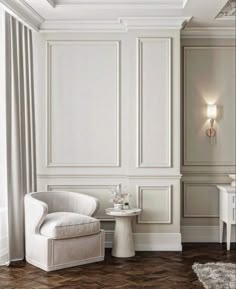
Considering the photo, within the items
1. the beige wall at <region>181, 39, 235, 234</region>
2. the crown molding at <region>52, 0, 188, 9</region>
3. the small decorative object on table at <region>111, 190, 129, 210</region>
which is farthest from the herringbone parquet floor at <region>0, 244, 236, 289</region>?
the crown molding at <region>52, 0, 188, 9</region>

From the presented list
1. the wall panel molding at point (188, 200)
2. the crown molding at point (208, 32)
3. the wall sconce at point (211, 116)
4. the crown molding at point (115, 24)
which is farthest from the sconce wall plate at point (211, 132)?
the crown molding at point (115, 24)

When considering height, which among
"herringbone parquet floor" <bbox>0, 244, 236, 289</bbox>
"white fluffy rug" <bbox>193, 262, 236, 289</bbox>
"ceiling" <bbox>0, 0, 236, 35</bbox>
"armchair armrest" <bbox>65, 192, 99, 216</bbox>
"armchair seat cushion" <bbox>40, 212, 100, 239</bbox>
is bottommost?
"herringbone parquet floor" <bbox>0, 244, 236, 289</bbox>

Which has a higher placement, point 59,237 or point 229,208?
point 229,208

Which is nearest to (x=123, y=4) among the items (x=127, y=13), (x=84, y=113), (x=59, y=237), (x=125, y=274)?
(x=127, y=13)

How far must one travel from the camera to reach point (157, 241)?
6.16 metres

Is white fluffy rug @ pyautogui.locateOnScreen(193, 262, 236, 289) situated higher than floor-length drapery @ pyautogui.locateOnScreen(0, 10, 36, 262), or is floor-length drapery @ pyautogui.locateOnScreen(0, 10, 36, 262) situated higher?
floor-length drapery @ pyautogui.locateOnScreen(0, 10, 36, 262)

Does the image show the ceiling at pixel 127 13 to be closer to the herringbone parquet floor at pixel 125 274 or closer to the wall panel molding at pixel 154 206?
the wall panel molding at pixel 154 206

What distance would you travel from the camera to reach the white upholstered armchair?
16.9 feet

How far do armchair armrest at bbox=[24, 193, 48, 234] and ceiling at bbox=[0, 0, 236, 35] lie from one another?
6.30 ft

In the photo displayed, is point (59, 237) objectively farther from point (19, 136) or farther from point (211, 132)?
point (211, 132)

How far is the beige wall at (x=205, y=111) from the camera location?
6.59m

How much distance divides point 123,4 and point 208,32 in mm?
1436

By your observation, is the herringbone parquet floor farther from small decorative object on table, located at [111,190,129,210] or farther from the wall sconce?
the wall sconce

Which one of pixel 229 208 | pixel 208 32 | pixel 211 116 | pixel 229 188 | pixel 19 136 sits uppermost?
pixel 208 32
